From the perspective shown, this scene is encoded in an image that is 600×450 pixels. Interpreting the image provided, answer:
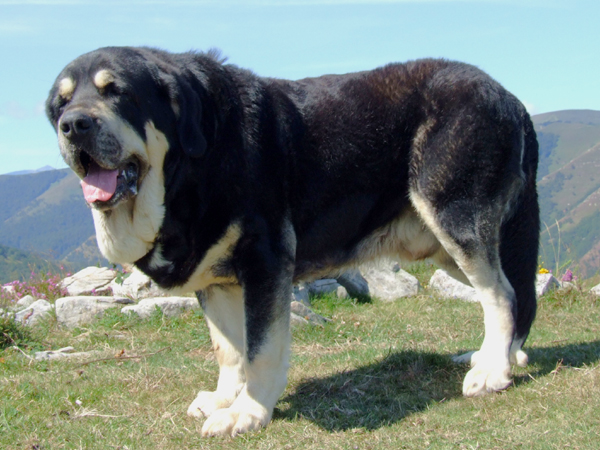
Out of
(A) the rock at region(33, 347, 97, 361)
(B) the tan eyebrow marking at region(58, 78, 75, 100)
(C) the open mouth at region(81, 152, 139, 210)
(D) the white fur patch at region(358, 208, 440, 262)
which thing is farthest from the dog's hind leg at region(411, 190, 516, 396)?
(A) the rock at region(33, 347, 97, 361)

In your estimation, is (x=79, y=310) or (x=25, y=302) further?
(x=25, y=302)

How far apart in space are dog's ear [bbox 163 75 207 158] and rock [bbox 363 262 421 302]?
4.14m

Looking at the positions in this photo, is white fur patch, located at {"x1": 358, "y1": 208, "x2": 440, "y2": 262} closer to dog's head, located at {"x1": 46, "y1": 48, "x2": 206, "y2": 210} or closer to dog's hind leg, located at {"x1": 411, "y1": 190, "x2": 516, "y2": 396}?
dog's hind leg, located at {"x1": 411, "y1": 190, "x2": 516, "y2": 396}

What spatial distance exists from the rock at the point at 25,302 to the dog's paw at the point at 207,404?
4.31m

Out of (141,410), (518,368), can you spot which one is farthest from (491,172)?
(141,410)

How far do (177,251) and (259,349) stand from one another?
2.34ft

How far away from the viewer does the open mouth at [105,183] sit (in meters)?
3.04

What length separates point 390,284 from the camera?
7070mm

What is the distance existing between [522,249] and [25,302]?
601 centimetres

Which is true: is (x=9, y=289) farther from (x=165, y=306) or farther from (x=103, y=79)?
(x=103, y=79)

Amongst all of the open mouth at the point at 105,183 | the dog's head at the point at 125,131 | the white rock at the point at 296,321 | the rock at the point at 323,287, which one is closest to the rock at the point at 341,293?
the rock at the point at 323,287

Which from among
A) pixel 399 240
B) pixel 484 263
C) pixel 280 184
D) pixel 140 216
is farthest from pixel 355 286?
pixel 140 216

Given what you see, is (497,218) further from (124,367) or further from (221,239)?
(124,367)

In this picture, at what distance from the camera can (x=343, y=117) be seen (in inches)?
143
